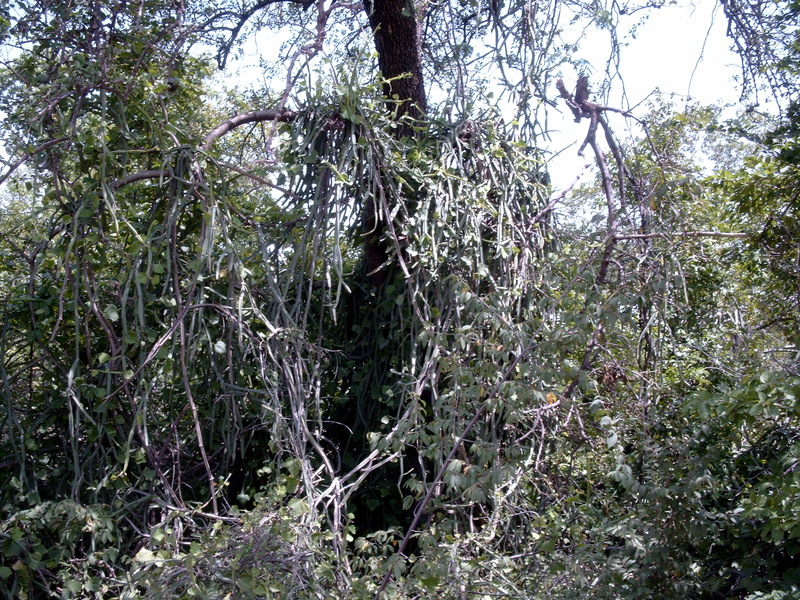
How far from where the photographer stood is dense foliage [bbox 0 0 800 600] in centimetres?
268

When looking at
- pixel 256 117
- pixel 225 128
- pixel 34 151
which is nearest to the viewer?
pixel 34 151

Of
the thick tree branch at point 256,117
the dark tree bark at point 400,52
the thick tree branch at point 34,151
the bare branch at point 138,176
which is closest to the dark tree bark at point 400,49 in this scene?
the dark tree bark at point 400,52

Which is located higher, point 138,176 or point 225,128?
point 225,128

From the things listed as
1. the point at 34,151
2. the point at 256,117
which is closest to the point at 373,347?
the point at 256,117

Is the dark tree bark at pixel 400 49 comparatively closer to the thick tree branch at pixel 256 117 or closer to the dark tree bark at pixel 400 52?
the dark tree bark at pixel 400 52

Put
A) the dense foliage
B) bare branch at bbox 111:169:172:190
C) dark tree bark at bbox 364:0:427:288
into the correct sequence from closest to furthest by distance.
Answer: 1. the dense foliage
2. bare branch at bbox 111:169:172:190
3. dark tree bark at bbox 364:0:427:288

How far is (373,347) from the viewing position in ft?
12.4

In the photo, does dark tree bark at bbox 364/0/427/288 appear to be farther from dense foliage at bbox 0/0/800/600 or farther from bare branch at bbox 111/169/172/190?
bare branch at bbox 111/169/172/190

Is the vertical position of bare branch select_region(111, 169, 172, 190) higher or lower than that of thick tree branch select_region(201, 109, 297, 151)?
lower

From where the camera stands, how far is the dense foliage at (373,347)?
2.68 meters

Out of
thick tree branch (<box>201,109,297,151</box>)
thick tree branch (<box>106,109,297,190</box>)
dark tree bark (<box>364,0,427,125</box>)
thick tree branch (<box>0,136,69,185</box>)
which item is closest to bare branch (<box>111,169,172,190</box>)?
thick tree branch (<box>106,109,297,190</box>)

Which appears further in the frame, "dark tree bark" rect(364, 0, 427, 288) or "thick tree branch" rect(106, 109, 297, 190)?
→ "dark tree bark" rect(364, 0, 427, 288)

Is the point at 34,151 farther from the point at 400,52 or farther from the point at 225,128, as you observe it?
the point at 400,52

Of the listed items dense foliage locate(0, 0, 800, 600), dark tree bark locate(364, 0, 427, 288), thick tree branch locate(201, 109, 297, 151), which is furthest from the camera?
dark tree bark locate(364, 0, 427, 288)
